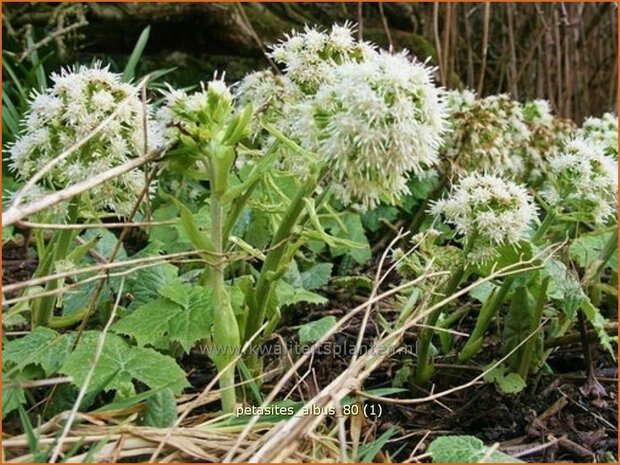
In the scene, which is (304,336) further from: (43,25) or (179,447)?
(43,25)

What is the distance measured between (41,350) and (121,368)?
0.15m

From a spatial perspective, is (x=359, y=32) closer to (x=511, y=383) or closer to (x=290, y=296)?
(x=290, y=296)

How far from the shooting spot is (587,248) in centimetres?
165

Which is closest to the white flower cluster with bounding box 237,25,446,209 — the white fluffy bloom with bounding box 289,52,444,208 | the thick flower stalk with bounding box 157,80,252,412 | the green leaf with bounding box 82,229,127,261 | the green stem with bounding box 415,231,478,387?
the white fluffy bloom with bounding box 289,52,444,208

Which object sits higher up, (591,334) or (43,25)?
(43,25)

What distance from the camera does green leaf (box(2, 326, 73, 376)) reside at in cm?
116

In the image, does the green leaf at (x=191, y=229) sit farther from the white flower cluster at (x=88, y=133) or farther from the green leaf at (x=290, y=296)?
the green leaf at (x=290, y=296)

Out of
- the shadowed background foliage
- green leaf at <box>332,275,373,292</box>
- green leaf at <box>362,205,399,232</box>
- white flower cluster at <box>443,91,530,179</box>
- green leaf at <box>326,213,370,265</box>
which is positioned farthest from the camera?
the shadowed background foliage

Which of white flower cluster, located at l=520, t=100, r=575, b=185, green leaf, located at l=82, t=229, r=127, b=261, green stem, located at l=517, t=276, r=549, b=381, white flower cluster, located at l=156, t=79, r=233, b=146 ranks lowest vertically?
green stem, located at l=517, t=276, r=549, b=381

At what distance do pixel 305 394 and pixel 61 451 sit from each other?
0.54 meters

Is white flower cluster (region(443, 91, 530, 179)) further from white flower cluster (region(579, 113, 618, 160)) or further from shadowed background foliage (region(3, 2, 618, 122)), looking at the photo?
shadowed background foliage (region(3, 2, 618, 122))

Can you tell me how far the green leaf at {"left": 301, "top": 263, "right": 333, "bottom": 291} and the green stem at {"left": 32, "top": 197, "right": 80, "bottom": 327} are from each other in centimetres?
59

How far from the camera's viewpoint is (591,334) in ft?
5.42

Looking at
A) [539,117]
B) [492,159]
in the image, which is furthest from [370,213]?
[539,117]
